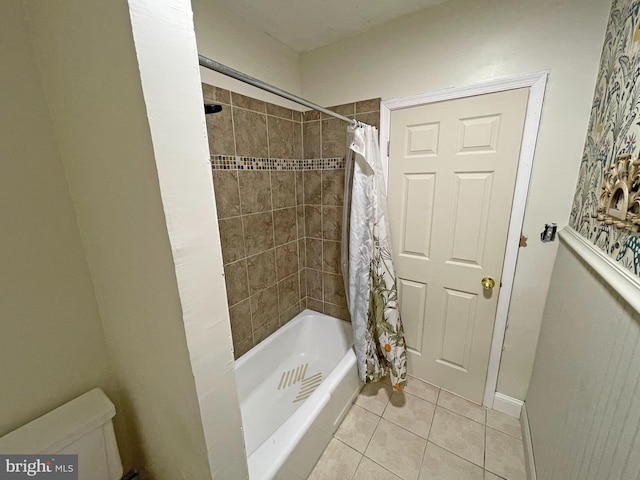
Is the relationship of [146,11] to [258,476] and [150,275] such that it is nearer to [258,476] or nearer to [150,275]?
[150,275]

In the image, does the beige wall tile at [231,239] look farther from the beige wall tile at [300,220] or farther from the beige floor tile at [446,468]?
the beige floor tile at [446,468]

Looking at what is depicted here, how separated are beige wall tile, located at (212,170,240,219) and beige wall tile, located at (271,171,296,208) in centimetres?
29

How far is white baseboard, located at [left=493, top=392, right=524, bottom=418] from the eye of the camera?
1451 millimetres

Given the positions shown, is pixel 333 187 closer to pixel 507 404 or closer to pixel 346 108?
pixel 346 108

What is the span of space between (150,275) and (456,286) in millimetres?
1552

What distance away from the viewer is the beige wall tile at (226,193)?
1300mm

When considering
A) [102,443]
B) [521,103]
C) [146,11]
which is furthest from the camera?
[521,103]

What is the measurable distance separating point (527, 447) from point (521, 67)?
187 cm

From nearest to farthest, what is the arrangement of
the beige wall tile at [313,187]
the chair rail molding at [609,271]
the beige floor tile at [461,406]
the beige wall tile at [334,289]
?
1. the chair rail molding at [609,271]
2. the beige floor tile at [461,406]
3. the beige wall tile at [313,187]
4. the beige wall tile at [334,289]

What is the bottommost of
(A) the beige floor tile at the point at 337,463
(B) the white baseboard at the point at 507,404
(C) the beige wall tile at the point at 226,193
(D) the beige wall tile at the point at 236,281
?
(A) the beige floor tile at the point at 337,463

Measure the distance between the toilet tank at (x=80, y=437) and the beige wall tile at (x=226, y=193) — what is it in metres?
0.88

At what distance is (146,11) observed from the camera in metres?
0.39

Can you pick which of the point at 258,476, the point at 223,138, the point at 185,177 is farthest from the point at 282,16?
the point at 258,476

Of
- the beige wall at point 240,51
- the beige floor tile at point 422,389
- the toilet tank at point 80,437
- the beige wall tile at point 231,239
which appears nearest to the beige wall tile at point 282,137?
the beige wall at point 240,51
